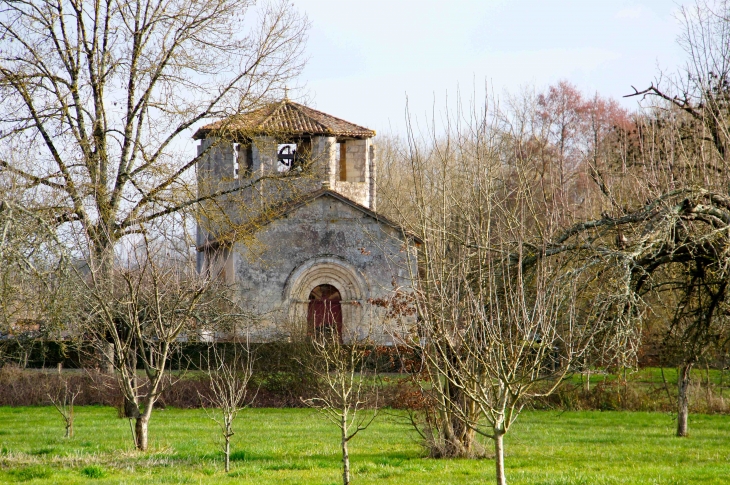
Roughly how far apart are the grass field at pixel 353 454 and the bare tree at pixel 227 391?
0.40 meters

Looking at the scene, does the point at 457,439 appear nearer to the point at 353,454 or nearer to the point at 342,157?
the point at 353,454

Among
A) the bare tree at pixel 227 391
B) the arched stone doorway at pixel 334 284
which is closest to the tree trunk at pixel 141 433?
the bare tree at pixel 227 391

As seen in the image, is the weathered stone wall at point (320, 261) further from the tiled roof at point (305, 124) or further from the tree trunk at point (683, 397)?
the tree trunk at point (683, 397)

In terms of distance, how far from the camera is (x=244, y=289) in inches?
975

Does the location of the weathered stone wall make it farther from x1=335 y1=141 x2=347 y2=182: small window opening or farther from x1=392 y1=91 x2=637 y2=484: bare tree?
x1=392 y1=91 x2=637 y2=484: bare tree

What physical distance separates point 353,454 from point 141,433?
3.04 metres

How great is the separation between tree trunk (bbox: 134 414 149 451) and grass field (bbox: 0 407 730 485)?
0.18m

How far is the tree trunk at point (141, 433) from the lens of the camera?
36.7 ft

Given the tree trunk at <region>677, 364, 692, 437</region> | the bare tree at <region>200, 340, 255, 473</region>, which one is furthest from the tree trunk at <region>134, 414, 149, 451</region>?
the tree trunk at <region>677, 364, 692, 437</region>

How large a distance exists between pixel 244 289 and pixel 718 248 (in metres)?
17.9

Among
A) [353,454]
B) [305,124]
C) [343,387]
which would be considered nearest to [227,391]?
[353,454]

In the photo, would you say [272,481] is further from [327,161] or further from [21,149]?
[327,161]

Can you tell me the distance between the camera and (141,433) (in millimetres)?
11352

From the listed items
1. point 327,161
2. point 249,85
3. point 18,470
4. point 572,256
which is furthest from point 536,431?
point 327,161
